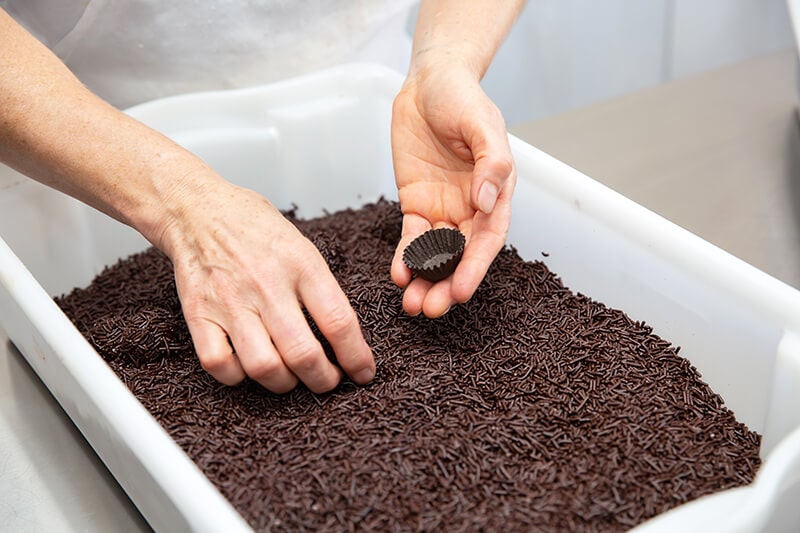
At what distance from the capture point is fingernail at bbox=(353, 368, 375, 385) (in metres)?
1.01

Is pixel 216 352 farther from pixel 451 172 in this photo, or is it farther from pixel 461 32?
pixel 461 32

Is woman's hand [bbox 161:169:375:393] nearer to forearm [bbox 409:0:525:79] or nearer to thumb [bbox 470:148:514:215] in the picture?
thumb [bbox 470:148:514:215]

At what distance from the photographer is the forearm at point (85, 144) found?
1.08 meters

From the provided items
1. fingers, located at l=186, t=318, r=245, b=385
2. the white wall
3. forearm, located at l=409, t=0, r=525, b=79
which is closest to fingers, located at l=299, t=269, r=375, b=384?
fingers, located at l=186, t=318, r=245, b=385

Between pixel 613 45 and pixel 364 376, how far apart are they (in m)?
1.78

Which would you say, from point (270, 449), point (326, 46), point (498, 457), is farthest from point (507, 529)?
point (326, 46)

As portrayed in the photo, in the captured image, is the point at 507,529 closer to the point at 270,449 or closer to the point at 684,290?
the point at 270,449

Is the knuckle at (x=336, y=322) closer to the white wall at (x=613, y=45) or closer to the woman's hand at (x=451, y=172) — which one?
the woman's hand at (x=451, y=172)

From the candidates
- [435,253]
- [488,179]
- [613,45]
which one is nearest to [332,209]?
[435,253]

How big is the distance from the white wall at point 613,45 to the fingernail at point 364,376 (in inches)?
56.7

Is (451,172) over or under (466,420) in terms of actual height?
over

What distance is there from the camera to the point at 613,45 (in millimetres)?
2463

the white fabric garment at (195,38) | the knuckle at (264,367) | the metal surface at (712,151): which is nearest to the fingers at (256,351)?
the knuckle at (264,367)

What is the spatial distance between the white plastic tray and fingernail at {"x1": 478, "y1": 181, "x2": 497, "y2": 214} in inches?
7.2
